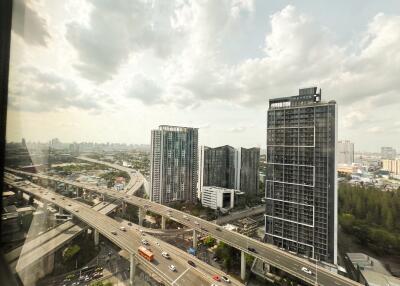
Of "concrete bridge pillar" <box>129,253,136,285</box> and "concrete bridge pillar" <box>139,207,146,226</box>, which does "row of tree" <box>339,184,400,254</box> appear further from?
"concrete bridge pillar" <box>139,207,146,226</box>

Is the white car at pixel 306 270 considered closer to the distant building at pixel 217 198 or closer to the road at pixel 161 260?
the road at pixel 161 260

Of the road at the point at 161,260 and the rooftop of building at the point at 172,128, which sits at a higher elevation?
the rooftop of building at the point at 172,128

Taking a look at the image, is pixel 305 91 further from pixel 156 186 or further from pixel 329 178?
pixel 156 186

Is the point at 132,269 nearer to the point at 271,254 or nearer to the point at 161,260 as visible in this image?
the point at 161,260

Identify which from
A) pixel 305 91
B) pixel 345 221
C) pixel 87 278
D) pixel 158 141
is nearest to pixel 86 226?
pixel 87 278

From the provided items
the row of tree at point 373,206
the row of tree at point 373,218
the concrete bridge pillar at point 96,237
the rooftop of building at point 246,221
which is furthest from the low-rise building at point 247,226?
the concrete bridge pillar at point 96,237

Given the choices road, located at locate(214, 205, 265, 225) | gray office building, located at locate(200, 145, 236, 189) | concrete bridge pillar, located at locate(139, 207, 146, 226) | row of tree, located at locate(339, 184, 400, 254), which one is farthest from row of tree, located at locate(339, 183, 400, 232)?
concrete bridge pillar, located at locate(139, 207, 146, 226)
